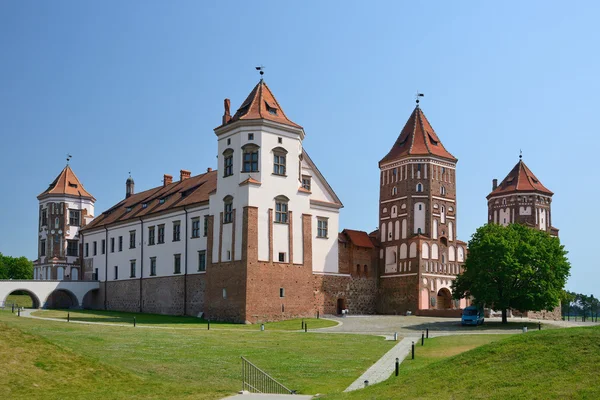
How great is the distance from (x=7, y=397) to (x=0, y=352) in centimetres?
316

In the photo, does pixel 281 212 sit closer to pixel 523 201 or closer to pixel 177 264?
pixel 177 264

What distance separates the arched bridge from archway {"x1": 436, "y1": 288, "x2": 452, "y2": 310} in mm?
35278

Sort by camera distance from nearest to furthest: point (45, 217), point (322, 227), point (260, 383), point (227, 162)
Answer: point (260, 383)
point (227, 162)
point (322, 227)
point (45, 217)

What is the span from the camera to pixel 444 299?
67.7m

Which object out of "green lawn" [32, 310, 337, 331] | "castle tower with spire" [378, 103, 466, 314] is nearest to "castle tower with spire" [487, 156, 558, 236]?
"castle tower with spire" [378, 103, 466, 314]

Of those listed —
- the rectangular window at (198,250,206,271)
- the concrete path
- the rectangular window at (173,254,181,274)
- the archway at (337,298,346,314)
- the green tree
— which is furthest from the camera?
the rectangular window at (173,254,181,274)

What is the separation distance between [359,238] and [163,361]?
40.7 m

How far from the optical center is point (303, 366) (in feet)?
98.4

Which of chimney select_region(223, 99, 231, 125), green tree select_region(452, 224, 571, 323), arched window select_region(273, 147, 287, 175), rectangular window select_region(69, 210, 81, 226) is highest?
chimney select_region(223, 99, 231, 125)

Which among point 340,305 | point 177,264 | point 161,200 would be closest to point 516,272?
point 340,305

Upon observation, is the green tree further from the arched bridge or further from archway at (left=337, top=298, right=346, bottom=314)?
the arched bridge

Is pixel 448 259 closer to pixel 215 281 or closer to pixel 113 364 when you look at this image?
pixel 215 281

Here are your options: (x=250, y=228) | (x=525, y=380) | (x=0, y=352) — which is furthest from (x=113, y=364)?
(x=250, y=228)

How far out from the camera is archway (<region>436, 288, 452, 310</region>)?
67.1m
